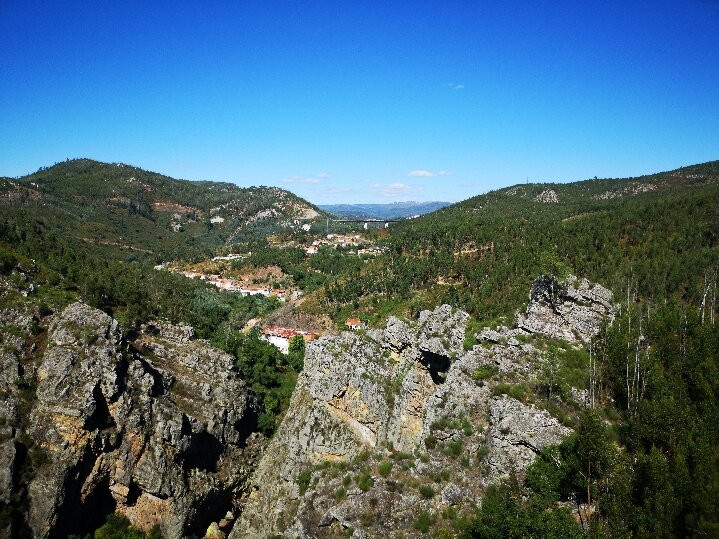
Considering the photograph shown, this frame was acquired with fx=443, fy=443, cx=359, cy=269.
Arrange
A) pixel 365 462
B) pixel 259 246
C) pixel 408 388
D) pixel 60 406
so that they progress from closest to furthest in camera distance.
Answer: pixel 365 462 → pixel 408 388 → pixel 60 406 → pixel 259 246

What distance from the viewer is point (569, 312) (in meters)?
30.2

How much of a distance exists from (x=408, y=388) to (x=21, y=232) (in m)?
84.4

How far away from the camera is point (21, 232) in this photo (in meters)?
80.4

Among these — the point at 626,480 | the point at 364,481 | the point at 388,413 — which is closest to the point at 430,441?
the point at 364,481

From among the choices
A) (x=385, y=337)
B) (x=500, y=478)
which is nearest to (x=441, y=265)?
(x=385, y=337)

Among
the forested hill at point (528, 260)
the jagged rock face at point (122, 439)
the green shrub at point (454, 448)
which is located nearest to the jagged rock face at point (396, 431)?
the green shrub at point (454, 448)

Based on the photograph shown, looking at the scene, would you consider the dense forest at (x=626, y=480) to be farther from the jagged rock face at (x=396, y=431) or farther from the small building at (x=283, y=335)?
the small building at (x=283, y=335)

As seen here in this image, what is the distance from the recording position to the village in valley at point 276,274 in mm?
90062

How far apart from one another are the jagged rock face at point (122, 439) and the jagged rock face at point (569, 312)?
1220 inches

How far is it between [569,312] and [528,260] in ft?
151

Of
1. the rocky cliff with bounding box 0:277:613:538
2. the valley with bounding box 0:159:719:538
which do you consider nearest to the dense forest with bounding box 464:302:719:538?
the valley with bounding box 0:159:719:538

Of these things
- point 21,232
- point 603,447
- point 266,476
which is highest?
point 21,232

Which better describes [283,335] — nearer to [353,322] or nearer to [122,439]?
[353,322]

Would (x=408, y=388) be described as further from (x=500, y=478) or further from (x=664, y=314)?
(x=664, y=314)
